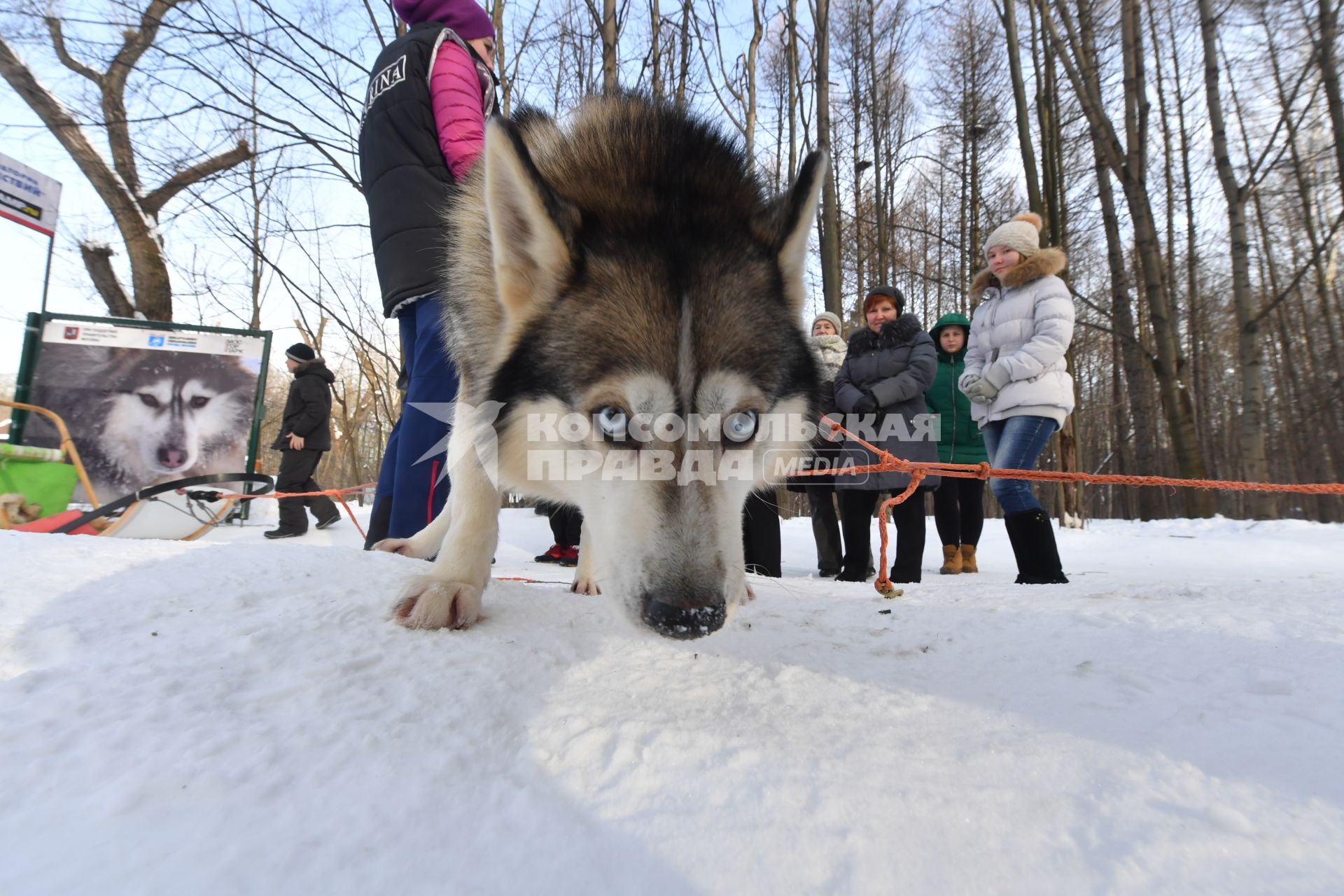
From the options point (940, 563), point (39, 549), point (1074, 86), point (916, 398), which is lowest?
point (940, 563)

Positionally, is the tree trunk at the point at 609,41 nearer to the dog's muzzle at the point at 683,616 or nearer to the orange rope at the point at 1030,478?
the orange rope at the point at 1030,478

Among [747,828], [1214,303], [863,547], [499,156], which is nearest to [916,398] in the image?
[863,547]

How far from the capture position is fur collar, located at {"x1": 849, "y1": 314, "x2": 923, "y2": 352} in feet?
16.7

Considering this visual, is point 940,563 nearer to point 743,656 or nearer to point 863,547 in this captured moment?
point 863,547

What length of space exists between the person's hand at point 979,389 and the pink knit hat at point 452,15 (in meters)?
3.55

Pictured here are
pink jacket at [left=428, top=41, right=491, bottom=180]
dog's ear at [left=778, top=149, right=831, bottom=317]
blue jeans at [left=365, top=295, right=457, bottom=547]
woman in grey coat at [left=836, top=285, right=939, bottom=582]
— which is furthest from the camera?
woman in grey coat at [left=836, top=285, right=939, bottom=582]

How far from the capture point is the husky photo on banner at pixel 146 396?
26.3 feet

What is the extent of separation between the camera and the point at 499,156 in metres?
1.73

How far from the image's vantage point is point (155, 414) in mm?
8320

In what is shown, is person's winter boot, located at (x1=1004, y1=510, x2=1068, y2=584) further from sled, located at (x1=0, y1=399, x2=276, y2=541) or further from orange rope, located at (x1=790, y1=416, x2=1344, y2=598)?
sled, located at (x1=0, y1=399, x2=276, y2=541)

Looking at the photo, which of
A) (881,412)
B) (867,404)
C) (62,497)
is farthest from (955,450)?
(62,497)

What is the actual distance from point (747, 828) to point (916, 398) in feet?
15.6

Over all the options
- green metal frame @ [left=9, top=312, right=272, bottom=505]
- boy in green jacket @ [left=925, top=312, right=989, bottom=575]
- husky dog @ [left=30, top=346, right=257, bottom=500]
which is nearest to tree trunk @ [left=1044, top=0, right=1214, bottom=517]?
boy in green jacket @ [left=925, top=312, right=989, bottom=575]

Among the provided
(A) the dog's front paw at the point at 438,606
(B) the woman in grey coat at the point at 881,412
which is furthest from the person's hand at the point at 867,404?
(A) the dog's front paw at the point at 438,606
